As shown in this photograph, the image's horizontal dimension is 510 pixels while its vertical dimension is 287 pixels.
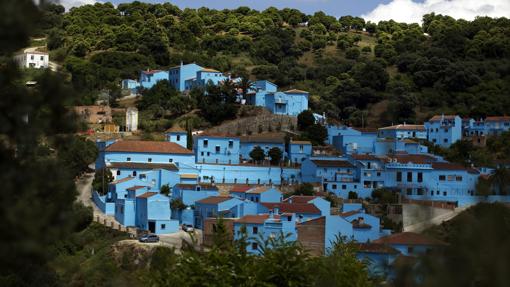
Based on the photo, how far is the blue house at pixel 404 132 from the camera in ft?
147

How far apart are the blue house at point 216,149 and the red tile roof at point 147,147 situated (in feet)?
2.46

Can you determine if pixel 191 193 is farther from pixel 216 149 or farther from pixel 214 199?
pixel 216 149

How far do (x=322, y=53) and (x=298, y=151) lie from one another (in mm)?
30095

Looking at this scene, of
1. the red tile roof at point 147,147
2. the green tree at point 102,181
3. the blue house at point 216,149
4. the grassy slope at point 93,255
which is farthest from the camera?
the blue house at point 216,149

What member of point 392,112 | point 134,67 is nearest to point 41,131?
point 392,112

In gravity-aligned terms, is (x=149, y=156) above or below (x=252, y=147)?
below

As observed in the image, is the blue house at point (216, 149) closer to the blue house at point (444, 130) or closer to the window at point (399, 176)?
the window at point (399, 176)

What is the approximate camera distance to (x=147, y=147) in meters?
37.3

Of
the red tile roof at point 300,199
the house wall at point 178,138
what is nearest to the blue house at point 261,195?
the red tile roof at point 300,199

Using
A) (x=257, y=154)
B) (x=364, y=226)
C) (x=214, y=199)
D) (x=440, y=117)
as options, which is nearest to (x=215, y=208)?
(x=214, y=199)

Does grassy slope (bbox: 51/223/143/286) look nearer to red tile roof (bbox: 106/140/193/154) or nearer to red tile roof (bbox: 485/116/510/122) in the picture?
red tile roof (bbox: 106/140/193/154)

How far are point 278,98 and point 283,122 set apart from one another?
1.87 metres

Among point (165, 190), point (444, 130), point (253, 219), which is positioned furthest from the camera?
point (444, 130)

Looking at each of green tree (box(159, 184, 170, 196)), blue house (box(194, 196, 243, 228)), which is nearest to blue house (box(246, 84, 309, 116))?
green tree (box(159, 184, 170, 196))
